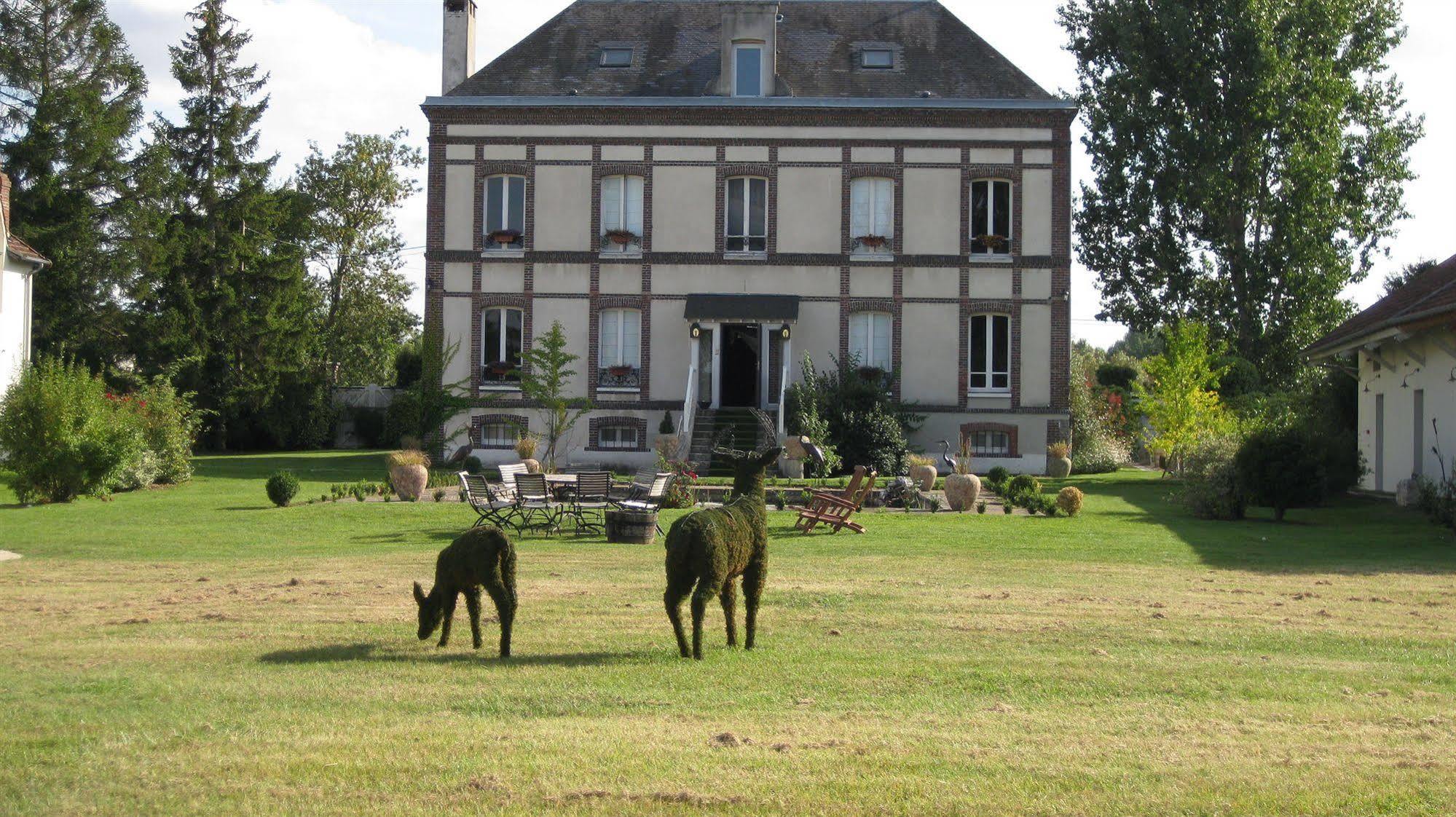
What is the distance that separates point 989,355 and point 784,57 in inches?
361

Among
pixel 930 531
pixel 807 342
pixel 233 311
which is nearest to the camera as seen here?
pixel 930 531

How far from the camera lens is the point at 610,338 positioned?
3175cm

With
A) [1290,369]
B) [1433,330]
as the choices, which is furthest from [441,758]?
[1290,369]

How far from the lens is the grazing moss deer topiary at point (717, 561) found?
26.6 ft

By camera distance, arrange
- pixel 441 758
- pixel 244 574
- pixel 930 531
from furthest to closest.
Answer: pixel 930 531 < pixel 244 574 < pixel 441 758

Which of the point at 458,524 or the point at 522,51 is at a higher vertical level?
the point at 522,51

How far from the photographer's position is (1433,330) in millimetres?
20234

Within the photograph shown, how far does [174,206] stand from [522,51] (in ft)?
49.7

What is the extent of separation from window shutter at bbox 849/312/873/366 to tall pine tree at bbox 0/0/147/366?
2223 centimetres

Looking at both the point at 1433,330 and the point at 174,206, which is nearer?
the point at 1433,330

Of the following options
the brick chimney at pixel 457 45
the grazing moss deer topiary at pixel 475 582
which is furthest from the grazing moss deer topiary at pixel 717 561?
the brick chimney at pixel 457 45

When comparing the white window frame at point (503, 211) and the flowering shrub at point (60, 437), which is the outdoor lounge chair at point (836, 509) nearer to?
the flowering shrub at point (60, 437)

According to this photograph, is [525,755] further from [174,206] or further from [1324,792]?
[174,206]

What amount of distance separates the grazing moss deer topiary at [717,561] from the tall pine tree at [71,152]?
109 ft
